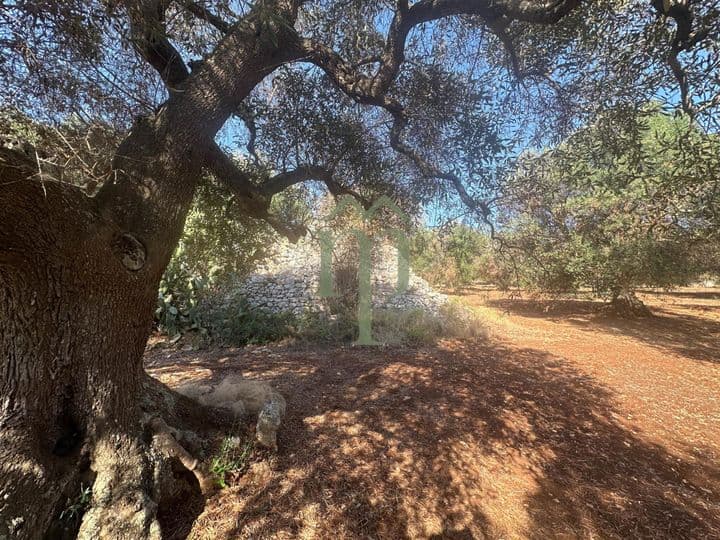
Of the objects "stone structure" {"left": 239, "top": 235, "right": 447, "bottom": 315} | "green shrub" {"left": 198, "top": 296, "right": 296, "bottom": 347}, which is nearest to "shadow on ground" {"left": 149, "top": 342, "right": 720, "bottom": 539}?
"green shrub" {"left": 198, "top": 296, "right": 296, "bottom": 347}

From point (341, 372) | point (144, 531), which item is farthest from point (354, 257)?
point (144, 531)

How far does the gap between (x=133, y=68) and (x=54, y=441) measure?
117 inches

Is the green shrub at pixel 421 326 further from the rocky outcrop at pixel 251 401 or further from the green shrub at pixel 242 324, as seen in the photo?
the rocky outcrop at pixel 251 401

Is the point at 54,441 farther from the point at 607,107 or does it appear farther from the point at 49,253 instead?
the point at 607,107

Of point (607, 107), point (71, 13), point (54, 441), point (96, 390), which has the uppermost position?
point (607, 107)

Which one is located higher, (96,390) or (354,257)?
(354,257)

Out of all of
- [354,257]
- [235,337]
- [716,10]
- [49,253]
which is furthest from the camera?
[354,257]

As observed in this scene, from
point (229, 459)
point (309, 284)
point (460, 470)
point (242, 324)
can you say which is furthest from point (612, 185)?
point (309, 284)

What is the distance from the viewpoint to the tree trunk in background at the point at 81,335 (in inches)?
59.6

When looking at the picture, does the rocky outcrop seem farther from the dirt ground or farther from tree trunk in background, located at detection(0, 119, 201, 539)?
tree trunk in background, located at detection(0, 119, 201, 539)

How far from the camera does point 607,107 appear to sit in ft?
11.3

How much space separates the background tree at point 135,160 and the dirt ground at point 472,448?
0.85m

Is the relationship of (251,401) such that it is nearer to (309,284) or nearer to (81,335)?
(81,335)

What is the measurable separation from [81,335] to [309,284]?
29.5 feet
